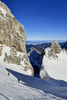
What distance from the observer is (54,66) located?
36312 millimetres

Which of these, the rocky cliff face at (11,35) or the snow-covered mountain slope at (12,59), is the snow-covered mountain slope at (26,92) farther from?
the rocky cliff face at (11,35)

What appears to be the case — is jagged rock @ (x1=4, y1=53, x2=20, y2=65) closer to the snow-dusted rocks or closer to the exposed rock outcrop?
the exposed rock outcrop

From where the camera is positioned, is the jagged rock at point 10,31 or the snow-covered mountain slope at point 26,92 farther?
the jagged rock at point 10,31

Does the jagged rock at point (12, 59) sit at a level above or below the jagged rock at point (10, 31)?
below

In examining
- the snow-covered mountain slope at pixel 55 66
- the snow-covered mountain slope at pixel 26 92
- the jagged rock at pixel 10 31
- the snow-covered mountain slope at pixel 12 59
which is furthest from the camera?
the jagged rock at pixel 10 31

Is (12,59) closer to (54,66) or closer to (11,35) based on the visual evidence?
(11,35)

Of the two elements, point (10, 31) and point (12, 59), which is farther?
point (10, 31)

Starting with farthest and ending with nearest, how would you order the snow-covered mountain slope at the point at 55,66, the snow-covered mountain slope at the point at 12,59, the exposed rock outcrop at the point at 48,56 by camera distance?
the snow-covered mountain slope at the point at 12,59 → the exposed rock outcrop at the point at 48,56 → the snow-covered mountain slope at the point at 55,66

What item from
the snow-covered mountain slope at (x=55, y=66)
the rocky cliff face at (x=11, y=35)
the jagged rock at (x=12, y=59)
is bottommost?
the snow-covered mountain slope at (x=55, y=66)

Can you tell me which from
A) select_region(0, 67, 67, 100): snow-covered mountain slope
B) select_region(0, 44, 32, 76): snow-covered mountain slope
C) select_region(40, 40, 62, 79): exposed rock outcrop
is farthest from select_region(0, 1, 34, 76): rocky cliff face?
select_region(0, 67, 67, 100): snow-covered mountain slope

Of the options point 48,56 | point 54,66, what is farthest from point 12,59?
point 54,66

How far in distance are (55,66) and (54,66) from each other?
0.46 meters

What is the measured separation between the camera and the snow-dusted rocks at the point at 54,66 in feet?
102

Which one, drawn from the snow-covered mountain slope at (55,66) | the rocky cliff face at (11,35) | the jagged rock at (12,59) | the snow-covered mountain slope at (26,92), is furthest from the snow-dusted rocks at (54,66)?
the snow-covered mountain slope at (26,92)
